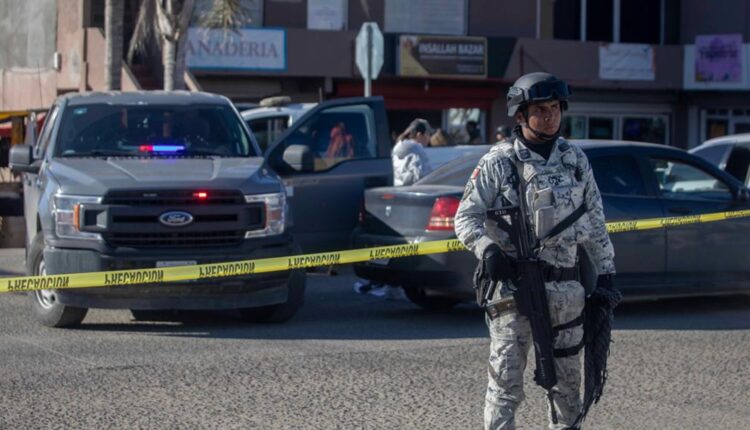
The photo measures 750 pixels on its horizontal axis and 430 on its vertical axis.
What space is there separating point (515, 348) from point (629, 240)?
5.39 metres

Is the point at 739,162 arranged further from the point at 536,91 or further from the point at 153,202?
the point at 536,91

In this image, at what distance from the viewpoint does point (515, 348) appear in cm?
555

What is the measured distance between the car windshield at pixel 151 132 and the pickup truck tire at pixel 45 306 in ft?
2.89

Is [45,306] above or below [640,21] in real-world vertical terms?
below

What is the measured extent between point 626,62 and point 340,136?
55.8 feet

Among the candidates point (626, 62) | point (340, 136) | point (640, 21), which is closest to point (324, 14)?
point (626, 62)

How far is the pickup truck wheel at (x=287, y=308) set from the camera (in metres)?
10.2

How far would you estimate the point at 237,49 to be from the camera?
23.9 m

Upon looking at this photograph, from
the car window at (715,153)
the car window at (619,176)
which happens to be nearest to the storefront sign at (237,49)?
the car window at (715,153)

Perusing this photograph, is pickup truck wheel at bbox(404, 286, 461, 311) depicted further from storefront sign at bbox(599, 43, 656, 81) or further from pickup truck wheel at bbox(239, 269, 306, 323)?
storefront sign at bbox(599, 43, 656, 81)

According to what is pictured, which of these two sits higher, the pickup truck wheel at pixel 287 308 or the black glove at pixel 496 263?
the black glove at pixel 496 263

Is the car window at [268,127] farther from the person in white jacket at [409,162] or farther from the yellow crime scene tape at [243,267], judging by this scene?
the yellow crime scene tape at [243,267]

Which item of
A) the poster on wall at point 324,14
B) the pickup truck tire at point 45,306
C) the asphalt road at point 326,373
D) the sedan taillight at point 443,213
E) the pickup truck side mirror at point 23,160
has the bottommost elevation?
the asphalt road at point 326,373

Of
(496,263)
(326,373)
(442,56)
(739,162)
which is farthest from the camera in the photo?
(442,56)
